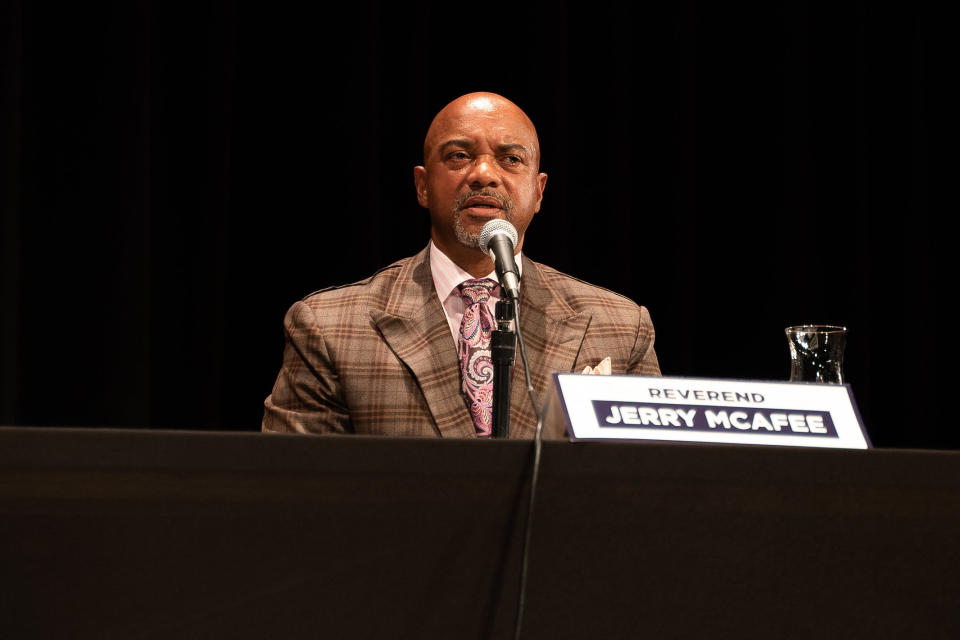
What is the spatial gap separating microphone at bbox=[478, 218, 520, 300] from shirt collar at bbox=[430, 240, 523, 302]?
0.51m

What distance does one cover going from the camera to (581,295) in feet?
5.69

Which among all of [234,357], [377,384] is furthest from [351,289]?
[234,357]

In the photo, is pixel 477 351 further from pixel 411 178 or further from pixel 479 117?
pixel 411 178

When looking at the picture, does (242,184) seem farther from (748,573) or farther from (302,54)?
(748,573)

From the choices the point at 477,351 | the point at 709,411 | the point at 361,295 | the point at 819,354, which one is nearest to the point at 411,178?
the point at 361,295

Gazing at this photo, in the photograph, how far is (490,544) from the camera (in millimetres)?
619

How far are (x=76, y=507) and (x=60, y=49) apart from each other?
182 centimetres

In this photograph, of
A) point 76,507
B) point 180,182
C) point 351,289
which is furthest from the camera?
point 180,182

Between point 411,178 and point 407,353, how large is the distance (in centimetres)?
95

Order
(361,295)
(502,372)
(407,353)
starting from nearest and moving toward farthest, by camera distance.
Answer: (502,372)
(407,353)
(361,295)

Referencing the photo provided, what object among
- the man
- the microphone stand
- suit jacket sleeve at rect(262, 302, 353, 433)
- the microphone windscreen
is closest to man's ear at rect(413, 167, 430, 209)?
the man

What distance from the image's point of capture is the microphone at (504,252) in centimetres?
104

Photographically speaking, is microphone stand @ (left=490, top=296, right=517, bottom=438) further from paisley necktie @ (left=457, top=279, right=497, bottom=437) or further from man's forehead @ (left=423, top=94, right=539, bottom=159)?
man's forehead @ (left=423, top=94, right=539, bottom=159)

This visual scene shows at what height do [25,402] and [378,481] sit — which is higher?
[378,481]
